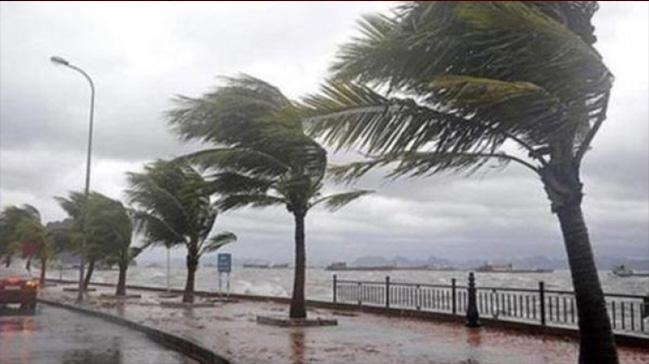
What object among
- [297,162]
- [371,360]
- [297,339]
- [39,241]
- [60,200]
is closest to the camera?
[371,360]

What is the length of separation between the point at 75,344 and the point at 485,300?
1267 centimetres

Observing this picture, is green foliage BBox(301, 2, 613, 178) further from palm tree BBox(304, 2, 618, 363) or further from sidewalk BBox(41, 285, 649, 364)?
sidewalk BBox(41, 285, 649, 364)

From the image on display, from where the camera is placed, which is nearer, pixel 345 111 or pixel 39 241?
pixel 345 111

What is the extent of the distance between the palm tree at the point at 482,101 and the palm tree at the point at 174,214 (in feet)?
58.2

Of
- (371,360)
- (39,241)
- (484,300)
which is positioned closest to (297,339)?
(371,360)

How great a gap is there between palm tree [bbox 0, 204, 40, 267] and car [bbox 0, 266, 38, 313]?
27457 millimetres

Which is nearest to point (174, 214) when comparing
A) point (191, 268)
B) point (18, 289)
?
point (191, 268)

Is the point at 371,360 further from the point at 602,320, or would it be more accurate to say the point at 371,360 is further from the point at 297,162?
the point at 297,162

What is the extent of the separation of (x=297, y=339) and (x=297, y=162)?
4762 millimetres

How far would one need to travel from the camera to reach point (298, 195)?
58.7 ft

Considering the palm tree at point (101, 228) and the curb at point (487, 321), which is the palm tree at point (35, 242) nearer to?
the palm tree at point (101, 228)

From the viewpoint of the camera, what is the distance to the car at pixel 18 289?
78.9ft

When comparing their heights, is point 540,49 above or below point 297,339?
above

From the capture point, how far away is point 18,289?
24.4 meters
